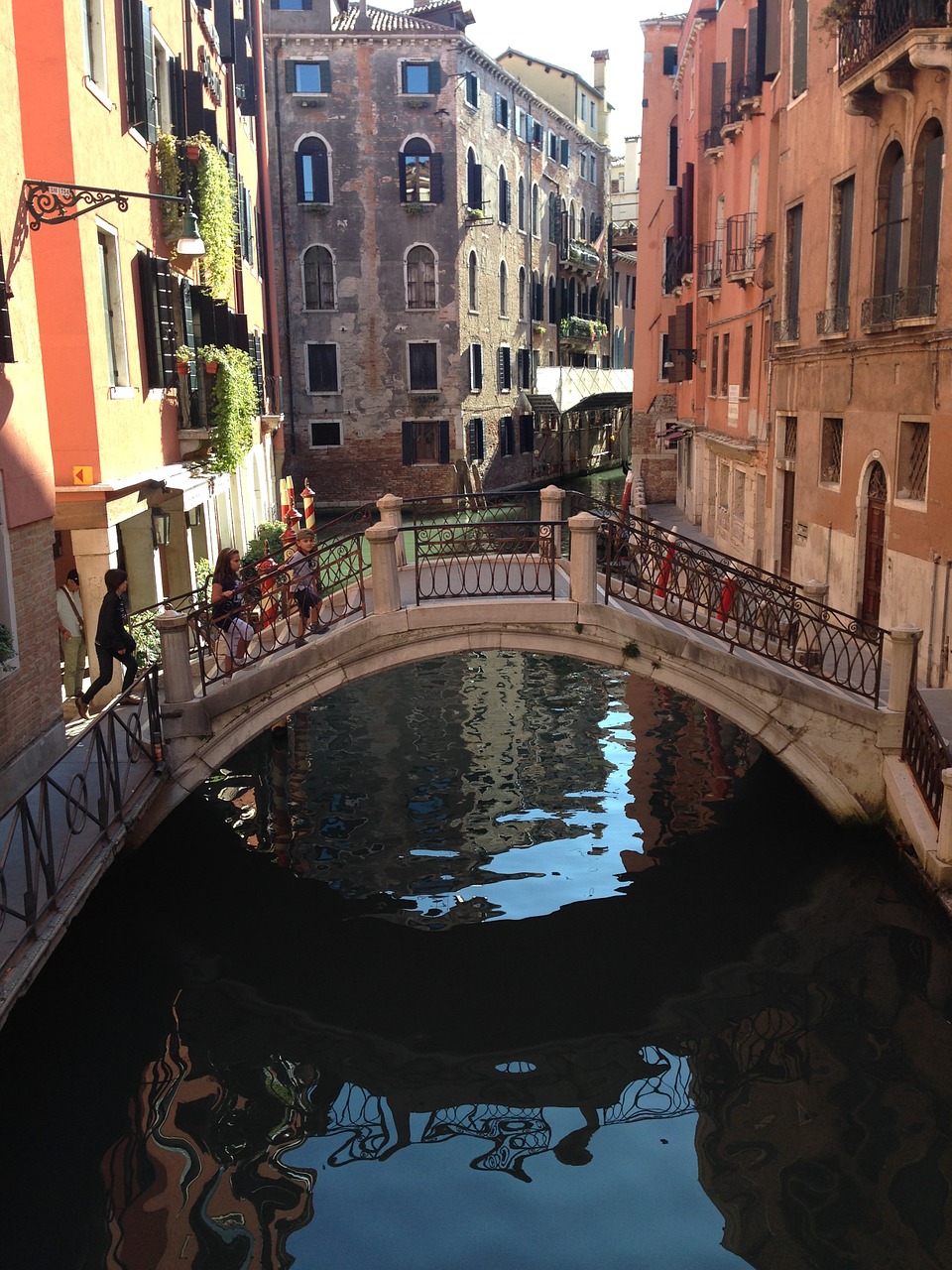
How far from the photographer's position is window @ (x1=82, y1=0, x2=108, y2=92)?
39.6ft

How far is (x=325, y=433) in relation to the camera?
38438 mm

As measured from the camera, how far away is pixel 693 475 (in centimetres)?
2884

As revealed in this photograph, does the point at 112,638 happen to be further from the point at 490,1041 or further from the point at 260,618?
the point at 490,1041

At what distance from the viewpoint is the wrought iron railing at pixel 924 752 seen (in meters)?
9.22

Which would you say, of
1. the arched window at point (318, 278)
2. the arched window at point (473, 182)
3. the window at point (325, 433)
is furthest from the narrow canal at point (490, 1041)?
the arched window at point (473, 182)

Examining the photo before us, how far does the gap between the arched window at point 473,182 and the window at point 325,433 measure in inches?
327

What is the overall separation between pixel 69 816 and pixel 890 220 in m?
10.8

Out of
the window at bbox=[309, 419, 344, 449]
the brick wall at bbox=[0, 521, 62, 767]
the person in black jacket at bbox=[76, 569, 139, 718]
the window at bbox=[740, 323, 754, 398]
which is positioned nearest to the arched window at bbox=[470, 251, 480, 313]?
the window at bbox=[309, 419, 344, 449]

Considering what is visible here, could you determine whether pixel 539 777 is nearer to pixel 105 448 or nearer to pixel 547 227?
pixel 105 448

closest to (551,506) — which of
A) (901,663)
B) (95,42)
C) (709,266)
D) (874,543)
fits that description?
(901,663)

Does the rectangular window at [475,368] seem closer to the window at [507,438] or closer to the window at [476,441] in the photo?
the window at [476,441]

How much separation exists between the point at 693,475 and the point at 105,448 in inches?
757

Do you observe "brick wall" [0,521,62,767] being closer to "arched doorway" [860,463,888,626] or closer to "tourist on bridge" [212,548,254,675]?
"tourist on bridge" [212,548,254,675]

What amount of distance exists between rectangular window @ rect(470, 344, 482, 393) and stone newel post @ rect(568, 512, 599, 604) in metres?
29.6
